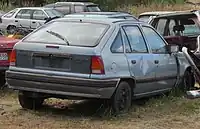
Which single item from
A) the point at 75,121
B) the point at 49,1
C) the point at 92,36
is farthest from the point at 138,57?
the point at 49,1

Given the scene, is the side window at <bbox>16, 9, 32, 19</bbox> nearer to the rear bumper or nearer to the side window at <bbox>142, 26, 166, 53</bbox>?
the side window at <bbox>142, 26, 166, 53</bbox>

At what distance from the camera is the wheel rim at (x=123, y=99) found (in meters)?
8.04

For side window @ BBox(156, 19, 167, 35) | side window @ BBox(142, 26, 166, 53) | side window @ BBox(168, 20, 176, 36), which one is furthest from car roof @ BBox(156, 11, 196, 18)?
side window @ BBox(142, 26, 166, 53)

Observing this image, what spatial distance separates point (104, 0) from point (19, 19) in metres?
17.7

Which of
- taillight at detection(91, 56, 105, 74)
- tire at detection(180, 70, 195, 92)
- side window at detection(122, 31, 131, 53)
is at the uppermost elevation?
side window at detection(122, 31, 131, 53)

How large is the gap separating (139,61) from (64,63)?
1.37m

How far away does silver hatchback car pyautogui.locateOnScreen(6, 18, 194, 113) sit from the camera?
757 centimetres

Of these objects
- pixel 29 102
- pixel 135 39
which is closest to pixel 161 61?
pixel 135 39

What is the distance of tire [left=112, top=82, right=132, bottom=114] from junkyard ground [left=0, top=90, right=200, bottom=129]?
124 millimetres

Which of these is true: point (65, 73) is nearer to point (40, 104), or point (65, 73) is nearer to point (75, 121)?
point (75, 121)

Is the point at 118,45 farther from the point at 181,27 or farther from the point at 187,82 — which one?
the point at 181,27

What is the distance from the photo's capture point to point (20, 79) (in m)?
7.98

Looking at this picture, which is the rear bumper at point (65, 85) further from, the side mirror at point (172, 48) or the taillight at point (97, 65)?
the side mirror at point (172, 48)

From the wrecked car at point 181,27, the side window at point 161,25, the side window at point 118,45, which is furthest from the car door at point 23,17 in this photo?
the side window at point 118,45
